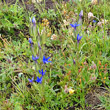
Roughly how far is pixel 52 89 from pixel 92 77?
15.3 inches

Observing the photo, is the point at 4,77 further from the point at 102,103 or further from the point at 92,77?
the point at 102,103

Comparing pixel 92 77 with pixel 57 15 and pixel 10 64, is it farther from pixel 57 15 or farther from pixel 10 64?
pixel 57 15

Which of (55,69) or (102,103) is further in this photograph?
(55,69)

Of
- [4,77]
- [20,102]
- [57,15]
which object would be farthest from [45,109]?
[57,15]

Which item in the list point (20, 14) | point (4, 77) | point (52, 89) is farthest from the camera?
point (20, 14)

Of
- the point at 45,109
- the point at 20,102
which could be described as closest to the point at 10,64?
the point at 20,102

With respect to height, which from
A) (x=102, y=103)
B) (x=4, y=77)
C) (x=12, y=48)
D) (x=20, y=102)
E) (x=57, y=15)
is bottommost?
(x=102, y=103)

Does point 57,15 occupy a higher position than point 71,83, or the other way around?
point 57,15

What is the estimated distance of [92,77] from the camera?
1513 millimetres

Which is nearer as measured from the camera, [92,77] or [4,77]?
[92,77]

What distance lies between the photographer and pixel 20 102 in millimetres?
1526

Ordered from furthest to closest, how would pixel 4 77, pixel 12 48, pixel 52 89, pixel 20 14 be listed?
pixel 20 14 → pixel 12 48 → pixel 4 77 → pixel 52 89

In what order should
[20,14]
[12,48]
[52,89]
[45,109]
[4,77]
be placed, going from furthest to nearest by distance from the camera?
[20,14], [12,48], [4,77], [52,89], [45,109]

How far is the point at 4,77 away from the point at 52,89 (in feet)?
1.82
